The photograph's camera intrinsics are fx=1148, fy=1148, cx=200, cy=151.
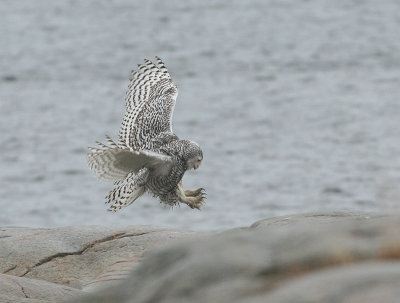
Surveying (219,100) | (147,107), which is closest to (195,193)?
(147,107)

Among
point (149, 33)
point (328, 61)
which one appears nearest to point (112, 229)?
point (328, 61)

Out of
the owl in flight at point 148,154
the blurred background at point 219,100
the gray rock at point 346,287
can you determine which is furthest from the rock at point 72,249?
the gray rock at point 346,287

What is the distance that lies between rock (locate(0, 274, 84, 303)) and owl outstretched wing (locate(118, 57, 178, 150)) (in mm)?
3784

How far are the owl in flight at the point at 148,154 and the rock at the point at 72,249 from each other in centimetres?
92

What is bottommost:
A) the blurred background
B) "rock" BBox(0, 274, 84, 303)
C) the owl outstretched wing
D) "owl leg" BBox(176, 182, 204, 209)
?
the blurred background

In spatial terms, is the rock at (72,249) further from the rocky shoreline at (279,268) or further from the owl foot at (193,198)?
the rocky shoreline at (279,268)

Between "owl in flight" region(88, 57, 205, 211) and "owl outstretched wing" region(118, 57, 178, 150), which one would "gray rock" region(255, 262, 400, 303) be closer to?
"owl in flight" region(88, 57, 205, 211)

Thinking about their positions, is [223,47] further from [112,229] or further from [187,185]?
[112,229]

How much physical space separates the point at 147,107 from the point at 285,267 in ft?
28.6

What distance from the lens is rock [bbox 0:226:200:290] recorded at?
905cm

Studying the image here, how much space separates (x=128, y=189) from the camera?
1132cm

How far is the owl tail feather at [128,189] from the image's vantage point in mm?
11273

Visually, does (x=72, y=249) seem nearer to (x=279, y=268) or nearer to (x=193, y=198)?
(x=193, y=198)

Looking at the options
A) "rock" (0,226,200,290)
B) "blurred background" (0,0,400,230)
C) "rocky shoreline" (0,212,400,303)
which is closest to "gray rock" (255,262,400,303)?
"rocky shoreline" (0,212,400,303)
